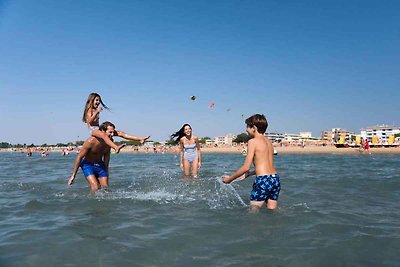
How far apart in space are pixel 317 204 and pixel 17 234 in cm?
498

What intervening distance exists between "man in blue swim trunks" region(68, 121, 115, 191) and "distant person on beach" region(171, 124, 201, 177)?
140 inches

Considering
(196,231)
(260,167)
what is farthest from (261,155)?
(196,231)

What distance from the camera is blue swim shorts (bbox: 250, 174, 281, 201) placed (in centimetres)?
514

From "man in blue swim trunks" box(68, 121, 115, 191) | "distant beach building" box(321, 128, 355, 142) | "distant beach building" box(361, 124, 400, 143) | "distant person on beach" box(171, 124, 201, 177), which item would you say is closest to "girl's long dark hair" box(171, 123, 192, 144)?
"distant person on beach" box(171, 124, 201, 177)

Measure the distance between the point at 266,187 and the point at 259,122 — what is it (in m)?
1.02

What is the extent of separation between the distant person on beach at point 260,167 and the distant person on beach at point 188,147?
5649mm

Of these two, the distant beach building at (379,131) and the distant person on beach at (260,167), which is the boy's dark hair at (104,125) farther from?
the distant beach building at (379,131)

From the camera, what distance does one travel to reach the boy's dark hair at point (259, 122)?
5.25 m

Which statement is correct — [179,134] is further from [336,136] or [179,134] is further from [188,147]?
[336,136]

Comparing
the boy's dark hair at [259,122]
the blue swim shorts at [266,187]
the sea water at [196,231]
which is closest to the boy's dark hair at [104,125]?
the sea water at [196,231]

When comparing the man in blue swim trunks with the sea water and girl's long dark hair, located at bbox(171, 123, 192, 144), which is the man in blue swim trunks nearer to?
the sea water

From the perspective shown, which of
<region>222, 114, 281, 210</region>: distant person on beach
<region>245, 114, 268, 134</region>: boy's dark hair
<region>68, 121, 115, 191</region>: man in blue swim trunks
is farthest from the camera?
<region>68, 121, 115, 191</region>: man in blue swim trunks

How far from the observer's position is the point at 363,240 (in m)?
3.89

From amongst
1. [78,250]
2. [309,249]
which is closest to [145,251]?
[78,250]
